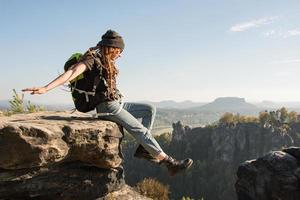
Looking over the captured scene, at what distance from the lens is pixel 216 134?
174625 mm

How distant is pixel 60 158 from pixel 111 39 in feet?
9.94

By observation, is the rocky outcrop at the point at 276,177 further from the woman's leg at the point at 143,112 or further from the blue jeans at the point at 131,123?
the blue jeans at the point at 131,123

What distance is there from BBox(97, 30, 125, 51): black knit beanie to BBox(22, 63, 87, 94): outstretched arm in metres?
0.89

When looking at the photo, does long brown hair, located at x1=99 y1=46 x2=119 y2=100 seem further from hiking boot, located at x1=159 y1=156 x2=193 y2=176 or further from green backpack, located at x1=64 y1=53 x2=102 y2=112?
hiking boot, located at x1=159 y1=156 x2=193 y2=176

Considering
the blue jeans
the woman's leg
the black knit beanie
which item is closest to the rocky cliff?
the blue jeans

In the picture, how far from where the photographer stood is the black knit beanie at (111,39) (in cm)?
912

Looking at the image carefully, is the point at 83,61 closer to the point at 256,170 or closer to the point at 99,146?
the point at 99,146

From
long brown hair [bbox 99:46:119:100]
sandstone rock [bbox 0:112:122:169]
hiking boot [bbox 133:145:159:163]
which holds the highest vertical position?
long brown hair [bbox 99:46:119:100]

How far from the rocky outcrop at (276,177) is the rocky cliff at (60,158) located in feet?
67.8

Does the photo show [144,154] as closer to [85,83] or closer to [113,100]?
[113,100]

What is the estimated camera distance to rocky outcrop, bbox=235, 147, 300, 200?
27.7 m

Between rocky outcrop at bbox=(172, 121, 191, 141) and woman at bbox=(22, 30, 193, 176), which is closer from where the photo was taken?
woman at bbox=(22, 30, 193, 176)

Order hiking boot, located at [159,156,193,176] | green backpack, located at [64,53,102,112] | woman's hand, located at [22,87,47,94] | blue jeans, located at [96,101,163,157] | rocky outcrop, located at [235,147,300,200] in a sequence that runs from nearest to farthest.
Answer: woman's hand, located at [22,87,47,94], green backpack, located at [64,53,102,112], blue jeans, located at [96,101,163,157], hiking boot, located at [159,156,193,176], rocky outcrop, located at [235,147,300,200]

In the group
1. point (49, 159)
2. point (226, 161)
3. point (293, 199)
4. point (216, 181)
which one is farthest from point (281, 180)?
point (226, 161)
